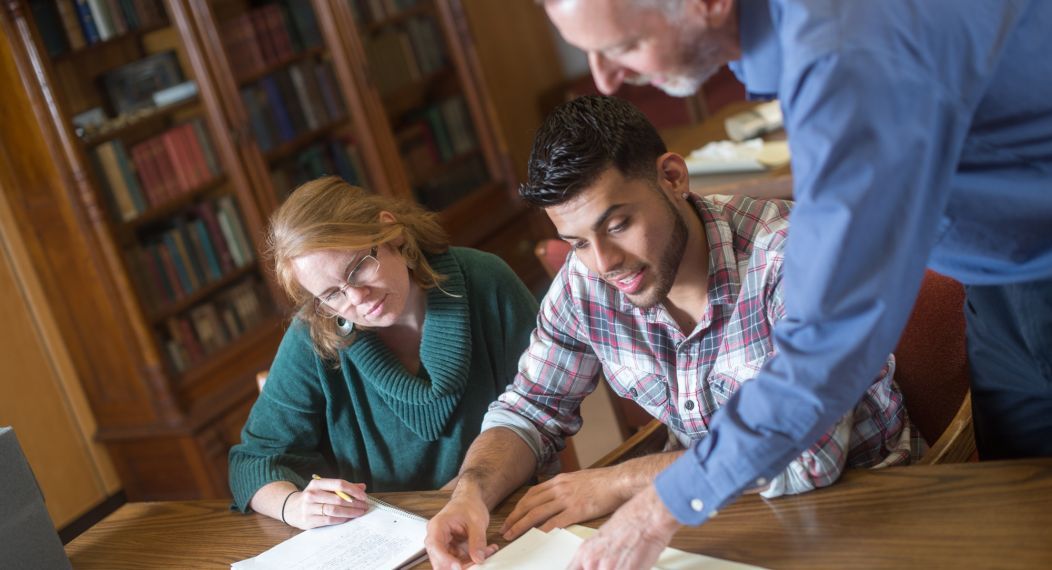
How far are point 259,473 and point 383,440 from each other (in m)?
0.24

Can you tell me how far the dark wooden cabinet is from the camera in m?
3.23

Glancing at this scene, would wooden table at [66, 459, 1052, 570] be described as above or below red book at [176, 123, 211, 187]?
below

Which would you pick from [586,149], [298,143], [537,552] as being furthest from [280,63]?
[537,552]

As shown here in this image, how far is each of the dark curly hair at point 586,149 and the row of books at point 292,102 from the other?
2441mm

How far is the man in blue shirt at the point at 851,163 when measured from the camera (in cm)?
86

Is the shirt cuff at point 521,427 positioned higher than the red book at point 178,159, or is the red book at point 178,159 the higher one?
the red book at point 178,159

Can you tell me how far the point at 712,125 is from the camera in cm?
366

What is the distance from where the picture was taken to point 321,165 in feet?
13.4

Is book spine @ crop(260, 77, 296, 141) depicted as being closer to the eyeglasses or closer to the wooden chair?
the eyeglasses

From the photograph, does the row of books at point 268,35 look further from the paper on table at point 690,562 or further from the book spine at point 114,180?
the paper on table at point 690,562

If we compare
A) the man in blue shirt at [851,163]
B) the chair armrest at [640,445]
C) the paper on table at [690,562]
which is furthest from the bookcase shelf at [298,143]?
the man in blue shirt at [851,163]

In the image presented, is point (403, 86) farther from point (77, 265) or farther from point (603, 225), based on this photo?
point (603, 225)

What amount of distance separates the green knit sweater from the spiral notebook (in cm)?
25

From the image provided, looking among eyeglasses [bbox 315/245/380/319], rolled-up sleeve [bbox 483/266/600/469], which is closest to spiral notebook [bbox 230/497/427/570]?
rolled-up sleeve [bbox 483/266/600/469]
